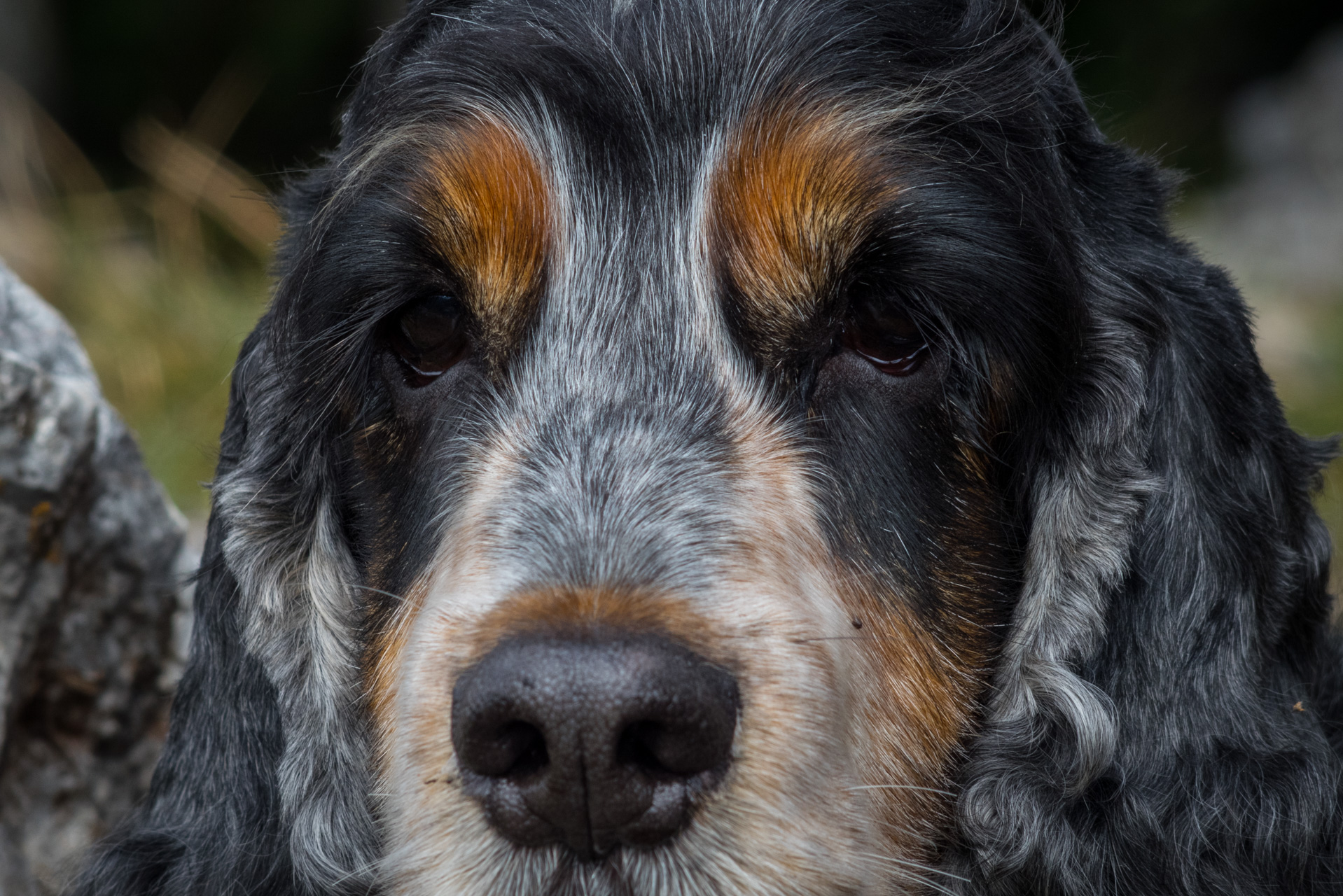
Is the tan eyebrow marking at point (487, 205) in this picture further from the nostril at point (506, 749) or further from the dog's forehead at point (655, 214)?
the nostril at point (506, 749)

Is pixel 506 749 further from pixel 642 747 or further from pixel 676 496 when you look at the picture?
pixel 676 496

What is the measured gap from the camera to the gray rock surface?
155 inches

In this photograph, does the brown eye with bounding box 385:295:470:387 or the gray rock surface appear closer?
the brown eye with bounding box 385:295:470:387

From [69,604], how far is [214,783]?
974 millimetres

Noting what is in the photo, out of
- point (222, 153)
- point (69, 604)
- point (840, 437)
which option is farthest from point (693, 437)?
point (222, 153)

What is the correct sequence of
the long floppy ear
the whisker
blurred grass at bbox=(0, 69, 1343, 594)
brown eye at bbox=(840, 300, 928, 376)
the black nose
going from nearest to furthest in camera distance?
1. the black nose
2. the whisker
3. the long floppy ear
4. brown eye at bbox=(840, 300, 928, 376)
5. blurred grass at bbox=(0, 69, 1343, 594)

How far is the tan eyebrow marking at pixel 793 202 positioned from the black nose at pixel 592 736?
95 cm

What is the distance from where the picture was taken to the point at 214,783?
364cm

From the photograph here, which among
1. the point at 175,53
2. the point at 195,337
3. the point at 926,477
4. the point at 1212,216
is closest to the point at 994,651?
the point at 926,477

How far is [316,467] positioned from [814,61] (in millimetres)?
1568

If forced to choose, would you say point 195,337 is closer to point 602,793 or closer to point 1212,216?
point 602,793

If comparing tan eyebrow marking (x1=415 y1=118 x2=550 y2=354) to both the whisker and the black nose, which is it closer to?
the black nose

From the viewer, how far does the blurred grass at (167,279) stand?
8.25m

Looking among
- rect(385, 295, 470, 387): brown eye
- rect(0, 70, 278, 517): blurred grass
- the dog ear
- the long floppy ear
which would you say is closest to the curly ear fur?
the dog ear
